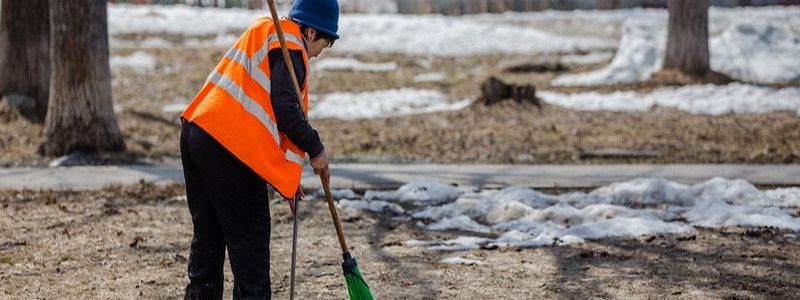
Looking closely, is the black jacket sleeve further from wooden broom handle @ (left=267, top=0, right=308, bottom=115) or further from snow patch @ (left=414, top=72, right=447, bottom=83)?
snow patch @ (left=414, top=72, right=447, bottom=83)

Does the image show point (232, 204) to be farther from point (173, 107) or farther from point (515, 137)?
point (173, 107)

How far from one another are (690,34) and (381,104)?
4.19 m

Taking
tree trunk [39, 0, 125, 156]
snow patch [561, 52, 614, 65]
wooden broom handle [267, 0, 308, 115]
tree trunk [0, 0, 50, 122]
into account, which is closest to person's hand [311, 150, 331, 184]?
wooden broom handle [267, 0, 308, 115]

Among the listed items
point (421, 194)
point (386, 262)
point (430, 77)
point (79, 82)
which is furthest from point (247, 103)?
point (430, 77)

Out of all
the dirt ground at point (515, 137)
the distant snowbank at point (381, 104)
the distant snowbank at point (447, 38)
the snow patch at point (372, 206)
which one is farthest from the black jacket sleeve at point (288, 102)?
the distant snowbank at point (447, 38)

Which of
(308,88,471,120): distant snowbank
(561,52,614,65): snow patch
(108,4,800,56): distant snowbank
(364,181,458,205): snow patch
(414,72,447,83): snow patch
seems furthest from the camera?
(108,4,800,56): distant snowbank

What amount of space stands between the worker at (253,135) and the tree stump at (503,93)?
919cm

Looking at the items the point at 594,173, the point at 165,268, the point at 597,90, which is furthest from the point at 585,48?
the point at 165,268

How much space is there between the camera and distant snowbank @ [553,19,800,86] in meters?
17.8

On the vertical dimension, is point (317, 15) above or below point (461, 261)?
above

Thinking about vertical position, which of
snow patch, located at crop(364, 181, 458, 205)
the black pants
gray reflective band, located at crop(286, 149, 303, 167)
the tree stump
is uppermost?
gray reflective band, located at crop(286, 149, 303, 167)

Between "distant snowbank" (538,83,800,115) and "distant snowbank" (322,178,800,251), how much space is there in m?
5.19

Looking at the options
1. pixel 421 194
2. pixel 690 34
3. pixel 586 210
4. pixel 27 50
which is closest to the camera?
pixel 586 210

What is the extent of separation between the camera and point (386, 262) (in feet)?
23.6
